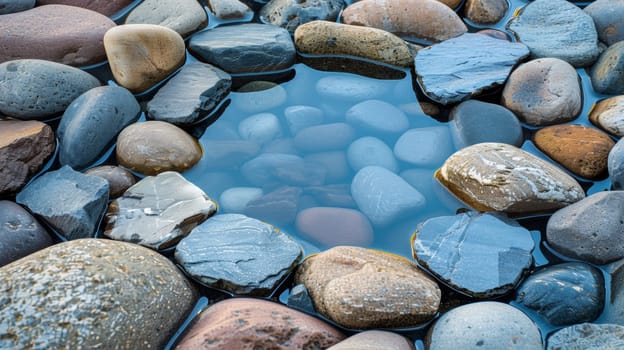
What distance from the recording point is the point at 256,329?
1.72 meters

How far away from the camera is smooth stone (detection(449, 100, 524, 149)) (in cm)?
245

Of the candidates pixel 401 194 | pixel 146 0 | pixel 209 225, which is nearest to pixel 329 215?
pixel 401 194

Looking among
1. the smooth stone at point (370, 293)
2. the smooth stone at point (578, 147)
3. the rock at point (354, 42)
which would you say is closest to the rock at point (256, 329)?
the smooth stone at point (370, 293)

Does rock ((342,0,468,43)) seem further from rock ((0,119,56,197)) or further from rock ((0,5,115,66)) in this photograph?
rock ((0,119,56,197))

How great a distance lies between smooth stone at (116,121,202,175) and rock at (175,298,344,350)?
79 centimetres

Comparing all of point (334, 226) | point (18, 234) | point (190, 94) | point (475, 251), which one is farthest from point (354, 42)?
point (18, 234)

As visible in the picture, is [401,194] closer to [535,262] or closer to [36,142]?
[535,262]

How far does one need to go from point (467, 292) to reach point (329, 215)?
→ 2.07 feet

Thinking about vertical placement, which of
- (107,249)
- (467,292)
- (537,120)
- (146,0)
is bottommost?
(467,292)

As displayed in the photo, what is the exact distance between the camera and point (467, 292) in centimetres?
195

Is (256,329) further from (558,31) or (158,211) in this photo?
(558,31)

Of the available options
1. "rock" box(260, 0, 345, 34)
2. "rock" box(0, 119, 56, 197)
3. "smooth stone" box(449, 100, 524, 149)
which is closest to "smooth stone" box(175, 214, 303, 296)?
"rock" box(0, 119, 56, 197)

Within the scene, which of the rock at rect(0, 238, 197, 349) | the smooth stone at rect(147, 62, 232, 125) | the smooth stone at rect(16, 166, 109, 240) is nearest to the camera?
the rock at rect(0, 238, 197, 349)

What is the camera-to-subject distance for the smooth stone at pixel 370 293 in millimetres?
1789
